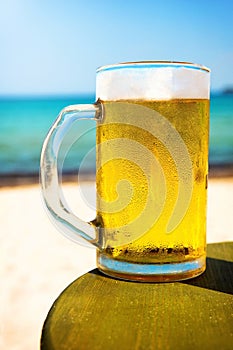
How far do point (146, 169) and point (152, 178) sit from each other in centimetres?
1

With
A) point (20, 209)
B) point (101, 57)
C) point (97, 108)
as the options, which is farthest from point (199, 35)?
point (97, 108)

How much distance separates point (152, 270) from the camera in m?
0.73

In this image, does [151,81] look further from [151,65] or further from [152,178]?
[152,178]

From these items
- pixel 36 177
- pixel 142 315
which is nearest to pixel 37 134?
pixel 36 177

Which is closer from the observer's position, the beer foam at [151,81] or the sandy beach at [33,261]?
the beer foam at [151,81]

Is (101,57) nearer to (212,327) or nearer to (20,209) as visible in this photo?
(20,209)

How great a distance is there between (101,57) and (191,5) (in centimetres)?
333

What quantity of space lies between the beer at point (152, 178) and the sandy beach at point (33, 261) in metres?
1.93

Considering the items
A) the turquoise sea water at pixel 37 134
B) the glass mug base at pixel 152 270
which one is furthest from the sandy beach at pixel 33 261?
the turquoise sea water at pixel 37 134

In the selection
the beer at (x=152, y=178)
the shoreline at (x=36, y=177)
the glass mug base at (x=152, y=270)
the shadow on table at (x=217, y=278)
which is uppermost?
the beer at (x=152, y=178)

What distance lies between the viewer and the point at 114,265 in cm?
75

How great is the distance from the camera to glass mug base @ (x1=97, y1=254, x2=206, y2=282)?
73cm

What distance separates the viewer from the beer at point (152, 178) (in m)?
0.71

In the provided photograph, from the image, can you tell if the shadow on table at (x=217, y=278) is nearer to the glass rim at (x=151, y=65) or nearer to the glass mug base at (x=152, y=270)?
the glass mug base at (x=152, y=270)
